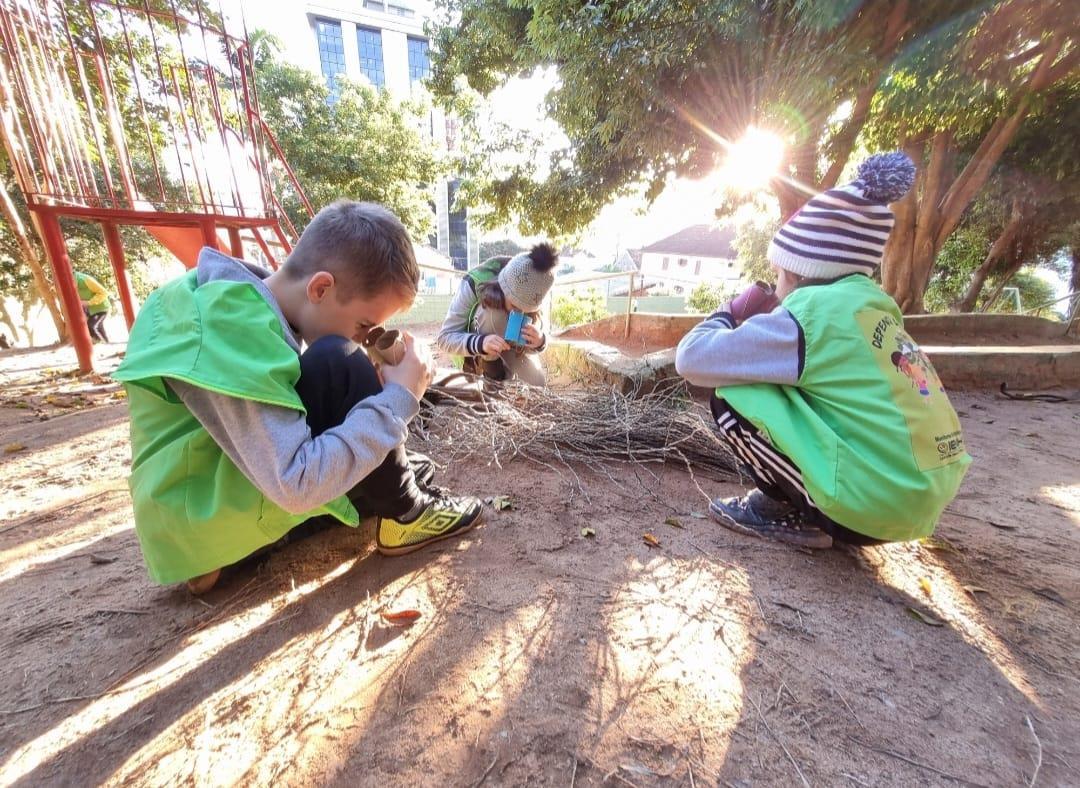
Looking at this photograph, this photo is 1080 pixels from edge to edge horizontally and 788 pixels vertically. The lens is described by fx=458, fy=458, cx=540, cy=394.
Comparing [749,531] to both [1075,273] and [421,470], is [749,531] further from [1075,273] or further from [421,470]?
[1075,273]

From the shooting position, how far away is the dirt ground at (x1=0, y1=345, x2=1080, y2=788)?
2.59 ft

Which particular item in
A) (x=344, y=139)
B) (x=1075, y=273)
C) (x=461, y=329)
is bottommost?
(x=1075, y=273)

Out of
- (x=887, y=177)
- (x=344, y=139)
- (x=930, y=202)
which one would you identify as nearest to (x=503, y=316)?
(x=887, y=177)

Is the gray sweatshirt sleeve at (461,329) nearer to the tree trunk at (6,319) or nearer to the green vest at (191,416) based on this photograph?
the green vest at (191,416)

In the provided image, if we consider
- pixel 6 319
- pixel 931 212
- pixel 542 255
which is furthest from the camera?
pixel 6 319

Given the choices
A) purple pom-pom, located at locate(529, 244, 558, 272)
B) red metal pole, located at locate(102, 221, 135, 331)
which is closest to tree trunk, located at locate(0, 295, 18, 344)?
red metal pole, located at locate(102, 221, 135, 331)

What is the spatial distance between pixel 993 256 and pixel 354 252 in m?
14.3

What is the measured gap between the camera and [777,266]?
4.88ft

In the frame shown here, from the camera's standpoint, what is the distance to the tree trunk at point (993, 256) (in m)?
9.32

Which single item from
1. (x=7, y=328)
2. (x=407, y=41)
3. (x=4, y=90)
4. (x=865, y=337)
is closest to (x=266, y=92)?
(x=7, y=328)

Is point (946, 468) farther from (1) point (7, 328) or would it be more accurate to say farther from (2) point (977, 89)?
(1) point (7, 328)

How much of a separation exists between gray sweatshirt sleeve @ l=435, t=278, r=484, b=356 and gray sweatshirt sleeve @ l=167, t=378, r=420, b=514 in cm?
191

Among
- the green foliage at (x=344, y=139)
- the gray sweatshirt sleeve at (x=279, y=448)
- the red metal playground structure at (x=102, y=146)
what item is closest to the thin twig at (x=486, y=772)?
the gray sweatshirt sleeve at (x=279, y=448)

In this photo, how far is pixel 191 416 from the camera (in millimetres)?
1023
